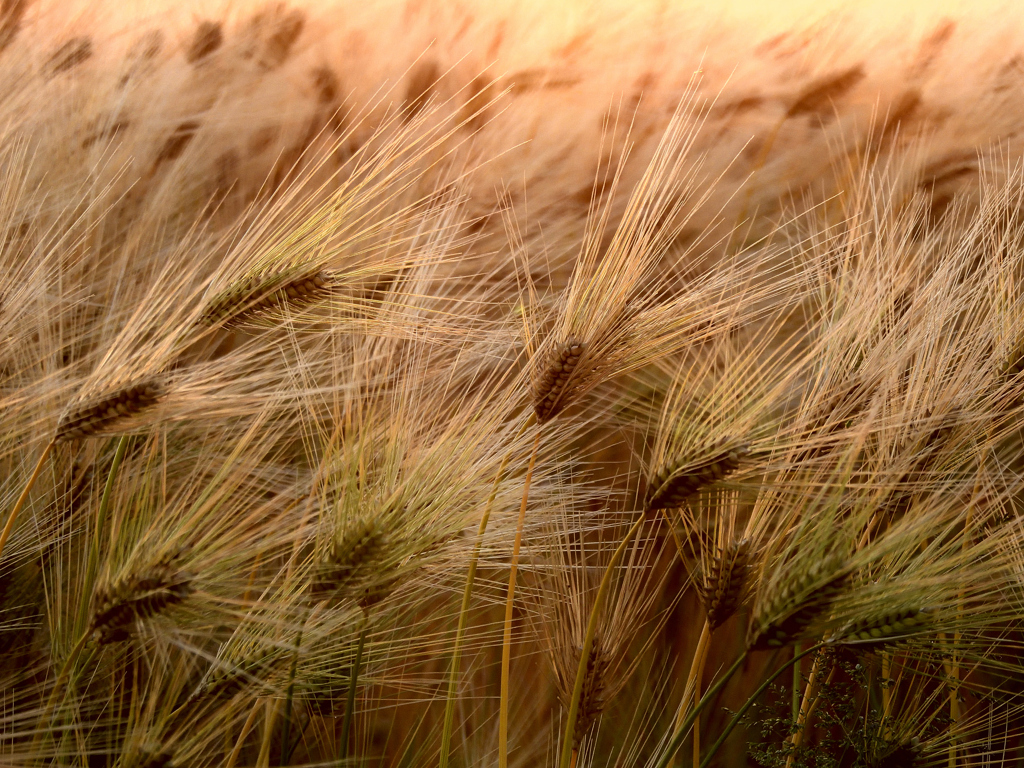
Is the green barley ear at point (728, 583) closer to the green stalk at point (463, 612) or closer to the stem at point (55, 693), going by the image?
the green stalk at point (463, 612)

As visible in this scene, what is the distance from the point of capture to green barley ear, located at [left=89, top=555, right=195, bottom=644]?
0.47 m

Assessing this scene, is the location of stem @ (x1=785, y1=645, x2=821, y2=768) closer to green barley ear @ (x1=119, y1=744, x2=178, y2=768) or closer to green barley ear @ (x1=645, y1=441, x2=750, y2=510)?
green barley ear @ (x1=645, y1=441, x2=750, y2=510)

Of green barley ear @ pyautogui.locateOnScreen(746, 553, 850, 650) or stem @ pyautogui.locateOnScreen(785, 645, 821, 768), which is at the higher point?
green barley ear @ pyautogui.locateOnScreen(746, 553, 850, 650)

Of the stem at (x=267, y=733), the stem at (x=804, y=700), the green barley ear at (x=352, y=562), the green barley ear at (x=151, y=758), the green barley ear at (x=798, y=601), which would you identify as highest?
the green barley ear at (x=352, y=562)

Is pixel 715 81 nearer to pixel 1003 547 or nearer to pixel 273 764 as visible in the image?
pixel 1003 547

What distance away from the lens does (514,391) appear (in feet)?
2.02

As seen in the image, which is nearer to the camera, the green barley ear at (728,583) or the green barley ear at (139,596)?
the green barley ear at (139,596)

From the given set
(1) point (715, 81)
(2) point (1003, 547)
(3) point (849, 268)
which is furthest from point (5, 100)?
(2) point (1003, 547)

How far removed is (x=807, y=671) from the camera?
68 centimetres

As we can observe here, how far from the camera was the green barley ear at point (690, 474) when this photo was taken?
52cm

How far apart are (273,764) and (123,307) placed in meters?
0.42

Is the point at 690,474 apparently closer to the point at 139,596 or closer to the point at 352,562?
the point at 352,562

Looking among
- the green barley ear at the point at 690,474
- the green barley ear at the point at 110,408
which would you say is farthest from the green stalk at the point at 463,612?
the green barley ear at the point at 110,408

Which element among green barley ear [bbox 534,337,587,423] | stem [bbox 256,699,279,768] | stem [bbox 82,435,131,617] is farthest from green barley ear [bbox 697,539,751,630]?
stem [bbox 82,435,131,617]
